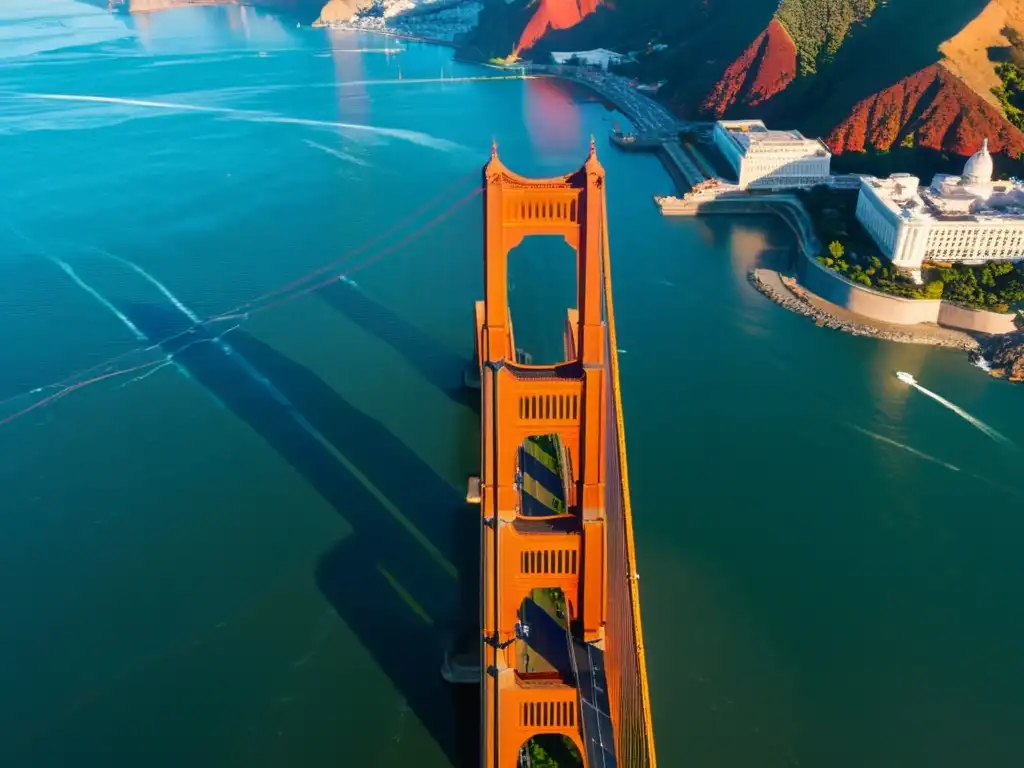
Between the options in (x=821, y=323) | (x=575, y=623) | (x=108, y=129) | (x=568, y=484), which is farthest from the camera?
(x=108, y=129)

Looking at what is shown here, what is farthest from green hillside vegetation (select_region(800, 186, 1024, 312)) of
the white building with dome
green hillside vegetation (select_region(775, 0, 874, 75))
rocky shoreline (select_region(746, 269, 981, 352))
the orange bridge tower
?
green hillside vegetation (select_region(775, 0, 874, 75))

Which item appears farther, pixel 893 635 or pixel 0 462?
pixel 0 462

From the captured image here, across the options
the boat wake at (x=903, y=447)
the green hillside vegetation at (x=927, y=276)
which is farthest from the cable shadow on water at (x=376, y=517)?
the green hillside vegetation at (x=927, y=276)

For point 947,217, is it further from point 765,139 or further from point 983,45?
point 983,45

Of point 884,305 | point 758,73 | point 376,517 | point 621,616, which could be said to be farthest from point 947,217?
point 621,616

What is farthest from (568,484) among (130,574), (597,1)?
(597,1)

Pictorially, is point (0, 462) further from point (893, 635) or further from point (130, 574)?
point (893, 635)
